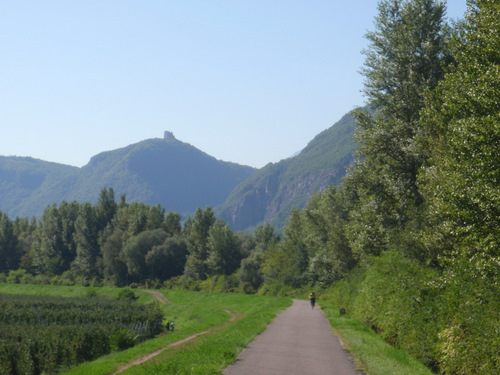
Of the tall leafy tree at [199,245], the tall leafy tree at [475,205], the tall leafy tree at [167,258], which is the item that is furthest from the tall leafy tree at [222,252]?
the tall leafy tree at [475,205]

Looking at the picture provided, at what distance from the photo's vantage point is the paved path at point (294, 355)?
17.4 metres

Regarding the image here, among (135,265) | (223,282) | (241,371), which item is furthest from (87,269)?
(241,371)

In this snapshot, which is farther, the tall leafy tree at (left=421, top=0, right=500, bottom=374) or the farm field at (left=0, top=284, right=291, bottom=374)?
the farm field at (left=0, top=284, right=291, bottom=374)

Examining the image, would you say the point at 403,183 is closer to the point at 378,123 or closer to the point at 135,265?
the point at 378,123

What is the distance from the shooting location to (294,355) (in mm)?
20562

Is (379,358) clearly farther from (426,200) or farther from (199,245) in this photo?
(199,245)

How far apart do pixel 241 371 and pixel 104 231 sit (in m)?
112

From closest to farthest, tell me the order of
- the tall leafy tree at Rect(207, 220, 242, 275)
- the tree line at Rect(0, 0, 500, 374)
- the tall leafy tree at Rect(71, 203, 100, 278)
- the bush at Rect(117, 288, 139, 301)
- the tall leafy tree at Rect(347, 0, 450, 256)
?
the tree line at Rect(0, 0, 500, 374) → the tall leafy tree at Rect(347, 0, 450, 256) → the bush at Rect(117, 288, 139, 301) → the tall leafy tree at Rect(207, 220, 242, 275) → the tall leafy tree at Rect(71, 203, 100, 278)

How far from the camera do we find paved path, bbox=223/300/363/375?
17422 mm

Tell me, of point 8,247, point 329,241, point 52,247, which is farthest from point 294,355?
point 8,247

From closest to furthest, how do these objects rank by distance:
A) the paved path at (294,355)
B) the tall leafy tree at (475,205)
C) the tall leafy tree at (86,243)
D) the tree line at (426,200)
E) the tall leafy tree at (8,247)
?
the tall leafy tree at (475,205) → the paved path at (294,355) → the tree line at (426,200) → the tall leafy tree at (86,243) → the tall leafy tree at (8,247)

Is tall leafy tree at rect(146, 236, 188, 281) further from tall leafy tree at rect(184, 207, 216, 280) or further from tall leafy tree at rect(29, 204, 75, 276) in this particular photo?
tall leafy tree at rect(29, 204, 75, 276)

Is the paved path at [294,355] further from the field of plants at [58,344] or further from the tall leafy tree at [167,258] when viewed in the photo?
the tall leafy tree at [167,258]

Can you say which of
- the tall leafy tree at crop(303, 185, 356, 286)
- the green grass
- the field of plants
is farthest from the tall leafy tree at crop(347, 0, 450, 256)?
the tall leafy tree at crop(303, 185, 356, 286)
